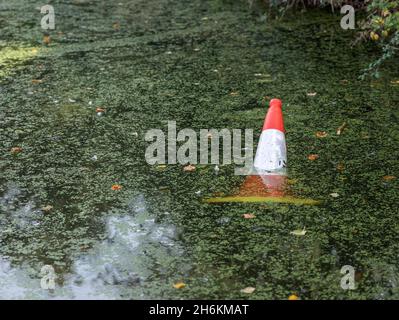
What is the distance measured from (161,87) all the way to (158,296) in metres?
2.68

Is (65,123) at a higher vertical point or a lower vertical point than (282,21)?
lower

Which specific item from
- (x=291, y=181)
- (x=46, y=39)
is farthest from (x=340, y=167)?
(x=46, y=39)

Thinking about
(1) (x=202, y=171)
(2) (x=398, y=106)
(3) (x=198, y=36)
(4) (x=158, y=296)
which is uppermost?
(3) (x=198, y=36)

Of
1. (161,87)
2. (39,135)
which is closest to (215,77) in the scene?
(161,87)

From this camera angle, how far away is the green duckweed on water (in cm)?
303

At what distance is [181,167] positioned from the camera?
4.05 m

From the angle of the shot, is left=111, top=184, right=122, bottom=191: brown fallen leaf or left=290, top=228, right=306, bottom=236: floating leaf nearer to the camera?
left=290, top=228, right=306, bottom=236: floating leaf

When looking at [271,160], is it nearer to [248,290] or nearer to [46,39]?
[248,290]

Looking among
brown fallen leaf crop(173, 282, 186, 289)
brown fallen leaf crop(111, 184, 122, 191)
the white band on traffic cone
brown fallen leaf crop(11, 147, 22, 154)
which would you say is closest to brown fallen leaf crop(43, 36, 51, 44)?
brown fallen leaf crop(11, 147, 22, 154)

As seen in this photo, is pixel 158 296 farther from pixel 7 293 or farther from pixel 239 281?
pixel 7 293

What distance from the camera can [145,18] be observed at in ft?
23.8

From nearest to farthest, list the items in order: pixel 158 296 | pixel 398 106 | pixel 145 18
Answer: pixel 158 296
pixel 398 106
pixel 145 18

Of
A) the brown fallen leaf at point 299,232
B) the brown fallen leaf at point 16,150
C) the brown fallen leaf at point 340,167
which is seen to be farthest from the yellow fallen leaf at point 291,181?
the brown fallen leaf at point 16,150

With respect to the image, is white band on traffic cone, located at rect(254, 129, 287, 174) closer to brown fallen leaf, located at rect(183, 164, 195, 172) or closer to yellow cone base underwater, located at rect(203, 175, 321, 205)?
yellow cone base underwater, located at rect(203, 175, 321, 205)
